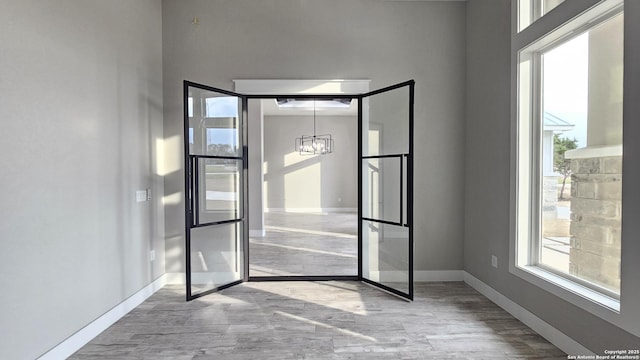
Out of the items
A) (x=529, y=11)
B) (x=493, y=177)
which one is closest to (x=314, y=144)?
(x=493, y=177)

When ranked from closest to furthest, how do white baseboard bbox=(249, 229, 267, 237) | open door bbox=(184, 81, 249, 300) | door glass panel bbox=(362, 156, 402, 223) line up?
open door bbox=(184, 81, 249, 300) → door glass panel bbox=(362, 156, 402, 223) → white baseboard bbox=(249, 229, 267, 237)

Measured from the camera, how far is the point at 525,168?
3084 mm

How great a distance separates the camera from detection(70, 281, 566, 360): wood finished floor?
257cm

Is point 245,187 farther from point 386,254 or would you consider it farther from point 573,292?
point 573,292

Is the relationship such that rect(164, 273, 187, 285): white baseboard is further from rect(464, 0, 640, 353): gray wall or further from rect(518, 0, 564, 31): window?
rect(518, 0, 564, 31): window

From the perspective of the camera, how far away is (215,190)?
3.96 metres

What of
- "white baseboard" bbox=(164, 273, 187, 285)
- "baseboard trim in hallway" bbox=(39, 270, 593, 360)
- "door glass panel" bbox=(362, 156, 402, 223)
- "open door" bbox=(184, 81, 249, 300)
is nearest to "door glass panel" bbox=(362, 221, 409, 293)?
"door glass panel" bbox=(362, 156, 402, 223)

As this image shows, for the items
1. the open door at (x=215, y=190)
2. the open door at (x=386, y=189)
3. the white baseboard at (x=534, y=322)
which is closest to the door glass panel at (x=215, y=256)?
the open door at (x=215, y=190)

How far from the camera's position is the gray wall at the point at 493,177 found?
99.4 inches

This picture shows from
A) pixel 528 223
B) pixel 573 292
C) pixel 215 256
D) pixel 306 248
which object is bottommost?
pixel 306 248

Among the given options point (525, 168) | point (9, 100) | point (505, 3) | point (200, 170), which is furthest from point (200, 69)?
point (525, 168)

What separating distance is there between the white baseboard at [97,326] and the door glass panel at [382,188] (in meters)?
2.51

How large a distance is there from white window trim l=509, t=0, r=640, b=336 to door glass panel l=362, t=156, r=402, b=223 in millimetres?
1112

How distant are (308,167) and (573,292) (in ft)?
31.3
